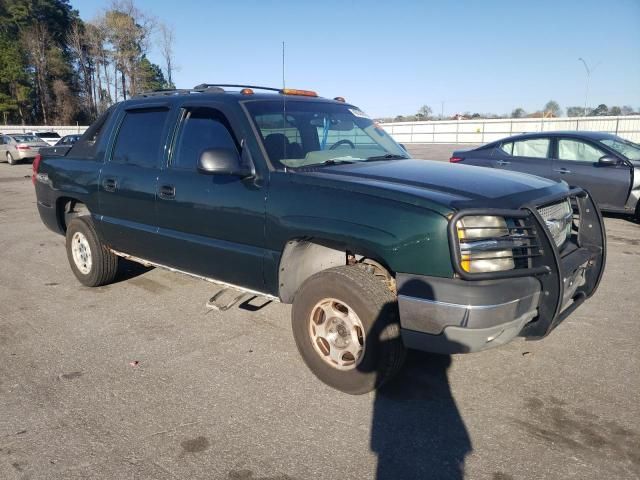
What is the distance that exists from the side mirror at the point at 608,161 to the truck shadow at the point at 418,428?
6.26 m

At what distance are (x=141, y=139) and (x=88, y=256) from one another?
159 centimetres

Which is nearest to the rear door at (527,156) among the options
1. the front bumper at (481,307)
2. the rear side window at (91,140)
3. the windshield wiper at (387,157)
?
the windshield wiper at (387,157)

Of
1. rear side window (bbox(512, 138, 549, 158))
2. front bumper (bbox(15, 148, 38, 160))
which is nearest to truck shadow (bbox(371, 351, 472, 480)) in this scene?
rear side window (bbox(512, 138, 549, 158))

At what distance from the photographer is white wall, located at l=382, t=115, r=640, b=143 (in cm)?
3119

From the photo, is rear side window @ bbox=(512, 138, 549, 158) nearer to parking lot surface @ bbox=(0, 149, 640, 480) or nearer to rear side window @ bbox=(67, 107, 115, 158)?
parking lot surface @ bbox=(0, 149, 640, 480)

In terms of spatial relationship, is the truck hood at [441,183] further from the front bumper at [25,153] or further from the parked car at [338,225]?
the front bumper at [25,153]

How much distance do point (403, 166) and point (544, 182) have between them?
978 mm

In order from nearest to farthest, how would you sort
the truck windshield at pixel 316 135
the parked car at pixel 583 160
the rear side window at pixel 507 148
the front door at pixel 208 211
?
the front door at pixel 208 211, the truck windshield at pixel 316 135, the parked car at pixel 583 160, the rear side window at pixel 507 148

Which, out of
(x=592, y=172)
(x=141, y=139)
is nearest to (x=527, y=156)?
(x=592, y=172)

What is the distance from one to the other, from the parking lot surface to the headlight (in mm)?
916

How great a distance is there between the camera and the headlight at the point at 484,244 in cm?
272

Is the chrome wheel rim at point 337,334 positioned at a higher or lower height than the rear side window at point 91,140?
lower

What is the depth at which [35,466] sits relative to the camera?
8.45ft

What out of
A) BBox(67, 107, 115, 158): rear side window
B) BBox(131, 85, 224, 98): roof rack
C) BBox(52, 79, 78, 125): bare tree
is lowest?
BBox(67, 107, 115, 158): rear side window
